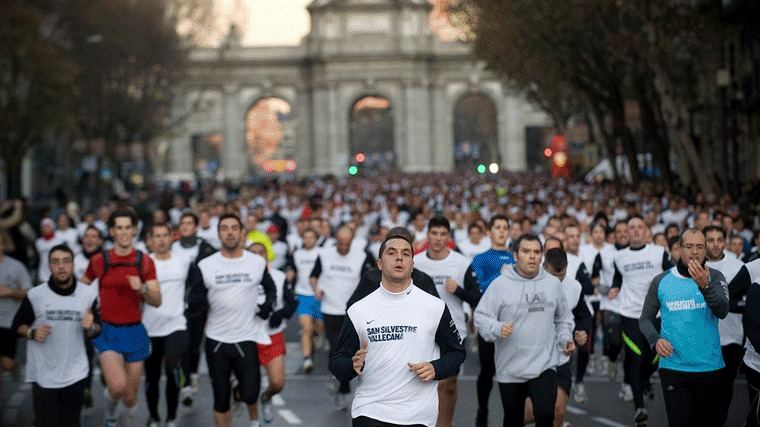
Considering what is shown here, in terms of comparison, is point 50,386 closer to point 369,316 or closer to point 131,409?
point 131,409

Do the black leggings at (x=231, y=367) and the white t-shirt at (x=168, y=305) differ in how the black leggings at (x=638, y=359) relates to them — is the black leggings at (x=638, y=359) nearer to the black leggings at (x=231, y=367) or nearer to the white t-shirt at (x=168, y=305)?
the black leggings at (x=231, y=367)

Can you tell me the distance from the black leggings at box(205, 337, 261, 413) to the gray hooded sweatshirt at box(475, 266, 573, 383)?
7.38ft

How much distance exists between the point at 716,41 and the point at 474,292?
23136 mm

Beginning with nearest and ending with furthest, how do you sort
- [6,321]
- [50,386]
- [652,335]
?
[652,335], [50,386], [6,321]

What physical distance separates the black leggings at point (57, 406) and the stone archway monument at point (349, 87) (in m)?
87.5

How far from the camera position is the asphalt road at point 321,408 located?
1277 cm

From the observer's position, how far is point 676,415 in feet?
30.1

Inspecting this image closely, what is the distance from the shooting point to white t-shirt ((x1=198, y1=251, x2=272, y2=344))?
1118 centimetres

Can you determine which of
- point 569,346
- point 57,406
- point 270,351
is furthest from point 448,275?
point 57,406

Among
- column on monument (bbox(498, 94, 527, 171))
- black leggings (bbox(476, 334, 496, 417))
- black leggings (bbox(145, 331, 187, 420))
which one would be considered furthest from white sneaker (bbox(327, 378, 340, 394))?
column on monument (bbox(498, 94, 527, 171))

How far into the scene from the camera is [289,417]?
13.3 metres

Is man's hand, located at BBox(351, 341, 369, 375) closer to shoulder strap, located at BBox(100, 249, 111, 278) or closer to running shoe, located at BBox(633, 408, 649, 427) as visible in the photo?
shoulder strap, located at BBox(100, 249, 111, 278)

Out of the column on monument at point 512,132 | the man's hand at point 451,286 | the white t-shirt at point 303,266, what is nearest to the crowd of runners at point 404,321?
the man's hand at point 451,286

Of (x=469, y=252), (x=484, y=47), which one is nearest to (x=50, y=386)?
(x=469, y=252)
